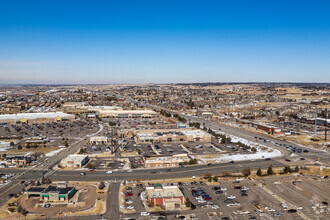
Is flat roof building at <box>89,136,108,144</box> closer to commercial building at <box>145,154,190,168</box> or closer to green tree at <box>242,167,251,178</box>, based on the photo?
commercial building at <box>145,154,190,168</box>

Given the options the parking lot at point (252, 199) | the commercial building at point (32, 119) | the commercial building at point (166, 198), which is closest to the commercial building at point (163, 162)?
the parking lot at point (252, 199)

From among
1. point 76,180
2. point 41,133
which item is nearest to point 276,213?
point 76,180

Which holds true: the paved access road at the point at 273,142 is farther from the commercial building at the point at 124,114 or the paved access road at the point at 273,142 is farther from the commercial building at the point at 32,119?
the commercial building at the point at 32,119

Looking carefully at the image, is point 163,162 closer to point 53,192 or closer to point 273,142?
point 53,192

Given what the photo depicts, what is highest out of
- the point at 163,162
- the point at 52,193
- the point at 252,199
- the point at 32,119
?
the point at 32,119

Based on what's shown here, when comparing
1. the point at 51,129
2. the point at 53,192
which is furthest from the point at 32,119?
the point at 53,192

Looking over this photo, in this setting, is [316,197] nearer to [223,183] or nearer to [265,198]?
[265,198]

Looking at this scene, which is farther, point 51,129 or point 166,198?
point 51,129
